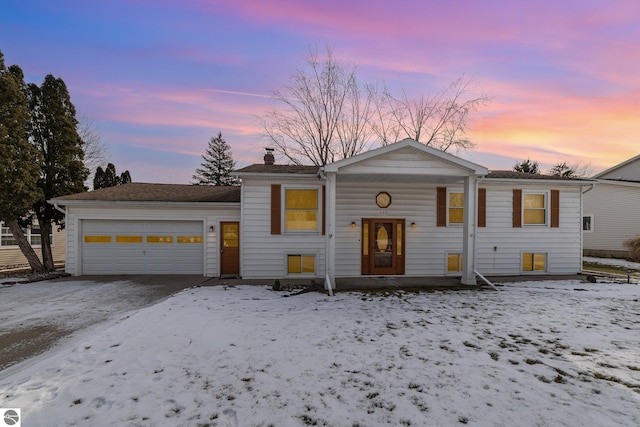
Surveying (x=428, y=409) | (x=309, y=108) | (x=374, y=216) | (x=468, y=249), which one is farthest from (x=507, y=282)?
(x=309, y=108)

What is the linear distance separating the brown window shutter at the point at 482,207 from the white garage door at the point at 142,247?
34.2 feet

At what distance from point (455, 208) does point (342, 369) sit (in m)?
8.51

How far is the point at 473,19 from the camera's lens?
29.3ft

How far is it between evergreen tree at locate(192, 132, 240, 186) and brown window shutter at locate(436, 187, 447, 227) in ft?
101

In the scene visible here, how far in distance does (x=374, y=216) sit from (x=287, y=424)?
26.3 ft

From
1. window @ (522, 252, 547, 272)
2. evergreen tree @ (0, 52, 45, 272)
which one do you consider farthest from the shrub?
evergreen tree @ (0, 52, 45, 272)

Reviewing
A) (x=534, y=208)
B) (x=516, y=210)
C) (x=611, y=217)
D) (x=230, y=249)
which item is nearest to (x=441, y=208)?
(x=516, y=210)

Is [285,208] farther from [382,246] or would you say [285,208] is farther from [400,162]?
[400,162]

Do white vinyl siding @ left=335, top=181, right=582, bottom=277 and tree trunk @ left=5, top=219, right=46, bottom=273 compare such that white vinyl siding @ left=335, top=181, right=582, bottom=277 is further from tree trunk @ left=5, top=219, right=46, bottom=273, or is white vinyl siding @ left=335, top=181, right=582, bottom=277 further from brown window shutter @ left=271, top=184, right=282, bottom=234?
tree trunk @ left=5, top=219, right=46, bottom=273

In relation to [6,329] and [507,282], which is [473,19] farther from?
[6,329]

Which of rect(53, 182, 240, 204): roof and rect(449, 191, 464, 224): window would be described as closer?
rect(449, 191, 464, 224): window

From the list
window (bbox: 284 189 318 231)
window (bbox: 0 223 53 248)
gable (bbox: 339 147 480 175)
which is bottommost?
window (bbox: 0 223 53 248)

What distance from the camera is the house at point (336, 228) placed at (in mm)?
9805

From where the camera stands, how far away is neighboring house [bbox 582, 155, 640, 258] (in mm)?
16922
